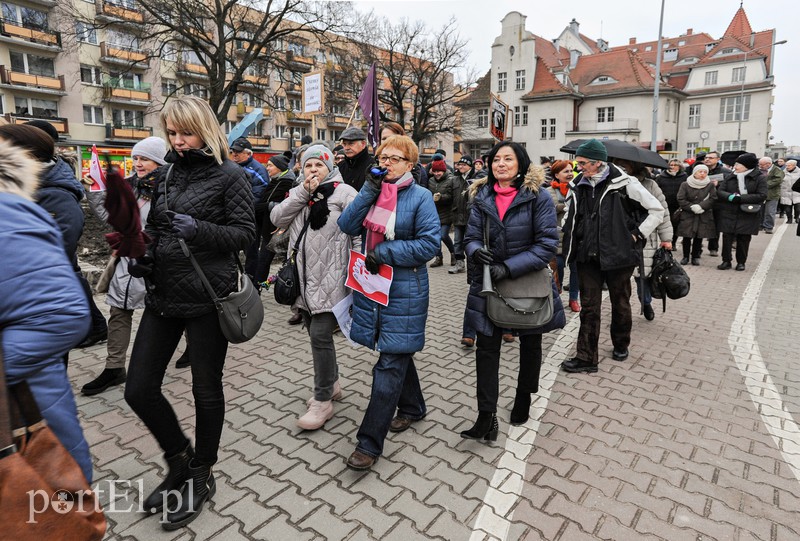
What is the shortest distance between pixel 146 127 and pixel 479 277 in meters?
48.0

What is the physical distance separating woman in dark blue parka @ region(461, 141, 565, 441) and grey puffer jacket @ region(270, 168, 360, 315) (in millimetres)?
909

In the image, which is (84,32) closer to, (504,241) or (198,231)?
(198,231)

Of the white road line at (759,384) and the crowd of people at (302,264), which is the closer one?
the crowd of people at (302,264)

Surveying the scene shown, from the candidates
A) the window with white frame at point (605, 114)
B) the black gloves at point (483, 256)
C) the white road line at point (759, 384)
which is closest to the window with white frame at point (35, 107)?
the black gloves at point (483, 256)

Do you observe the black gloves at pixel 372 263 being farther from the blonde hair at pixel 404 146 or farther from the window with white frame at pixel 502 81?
the window with white frame at pixel 502 81

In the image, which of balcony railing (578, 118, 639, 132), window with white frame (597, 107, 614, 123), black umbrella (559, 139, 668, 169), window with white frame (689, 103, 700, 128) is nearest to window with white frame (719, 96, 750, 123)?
window with white frame (689, 103, 700, 128)

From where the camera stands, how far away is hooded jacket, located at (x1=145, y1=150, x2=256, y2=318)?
8.48 feet

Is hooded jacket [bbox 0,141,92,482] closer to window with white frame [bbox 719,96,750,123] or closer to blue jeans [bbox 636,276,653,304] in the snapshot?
blue jeans [bbox 636,276,653,304]

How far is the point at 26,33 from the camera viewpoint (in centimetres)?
3800

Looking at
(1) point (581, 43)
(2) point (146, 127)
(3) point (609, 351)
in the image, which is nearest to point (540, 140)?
(1) point (581, 43)

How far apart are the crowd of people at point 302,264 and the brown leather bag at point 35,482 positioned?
8 centimetres

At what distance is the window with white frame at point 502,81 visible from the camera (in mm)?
57838

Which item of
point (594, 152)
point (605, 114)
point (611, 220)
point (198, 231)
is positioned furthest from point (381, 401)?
point (605, 114)

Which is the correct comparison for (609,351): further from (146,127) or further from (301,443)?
(146,127)
